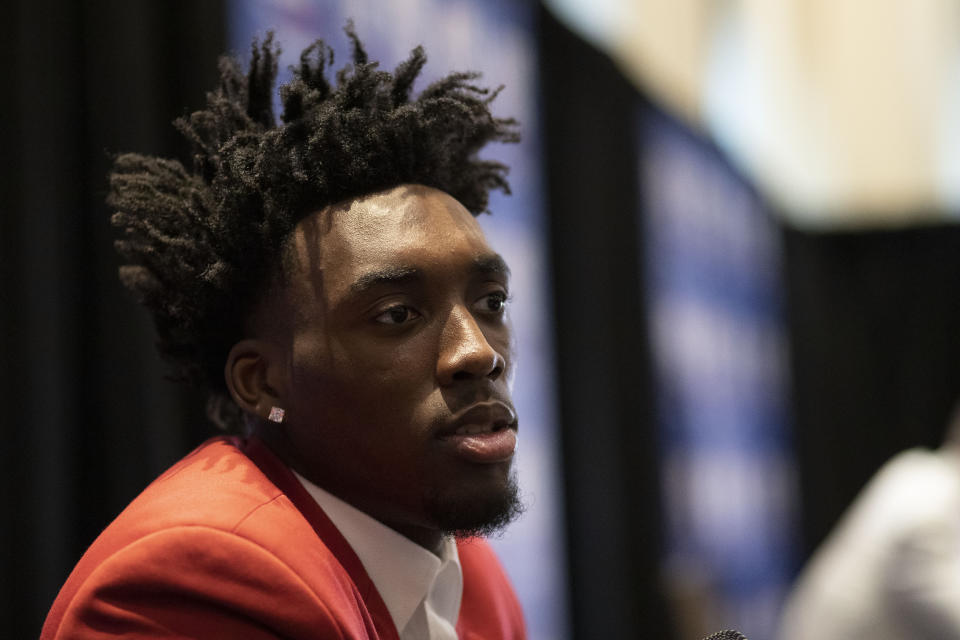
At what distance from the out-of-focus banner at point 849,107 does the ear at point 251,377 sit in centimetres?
571

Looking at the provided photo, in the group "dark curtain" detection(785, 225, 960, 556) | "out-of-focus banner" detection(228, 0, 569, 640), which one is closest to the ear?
"out-of-focus banner" detection(228, 0, 569, 640)

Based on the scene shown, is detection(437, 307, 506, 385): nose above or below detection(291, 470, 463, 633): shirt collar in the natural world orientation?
above

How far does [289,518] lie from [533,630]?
2.91 m

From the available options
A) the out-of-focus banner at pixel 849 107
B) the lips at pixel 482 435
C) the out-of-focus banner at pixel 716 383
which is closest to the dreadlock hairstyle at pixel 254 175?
the lips at pixel 482 435

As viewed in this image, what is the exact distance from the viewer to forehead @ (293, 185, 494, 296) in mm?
1415

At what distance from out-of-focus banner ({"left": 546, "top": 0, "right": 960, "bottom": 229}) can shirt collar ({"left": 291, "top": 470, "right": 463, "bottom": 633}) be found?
5747mm

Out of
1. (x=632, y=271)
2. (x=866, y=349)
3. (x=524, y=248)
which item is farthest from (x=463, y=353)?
(x=866, y=349)

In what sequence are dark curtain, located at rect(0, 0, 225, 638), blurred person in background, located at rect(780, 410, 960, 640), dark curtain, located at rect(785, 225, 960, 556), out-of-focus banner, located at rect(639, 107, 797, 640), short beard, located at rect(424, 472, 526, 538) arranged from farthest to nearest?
dark curtain, located at rect(785, 225, 960, 556), out-of-focus banner, located at rect(639, 107, 797, 640), blurred person in background, located at rect(780, 410, 960, 640), dark curtain, located at rect(0, 0, 225, 638), short beard, located at rect(424, 472, 526, 538)

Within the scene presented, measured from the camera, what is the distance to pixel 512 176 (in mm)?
3980

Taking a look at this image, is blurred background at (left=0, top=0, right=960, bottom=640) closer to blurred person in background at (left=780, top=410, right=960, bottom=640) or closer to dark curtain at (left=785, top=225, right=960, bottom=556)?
dark curtain at (left=785, top=225, right=960, bottom=556)

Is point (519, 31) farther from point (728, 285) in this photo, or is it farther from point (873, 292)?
point (873, 292)

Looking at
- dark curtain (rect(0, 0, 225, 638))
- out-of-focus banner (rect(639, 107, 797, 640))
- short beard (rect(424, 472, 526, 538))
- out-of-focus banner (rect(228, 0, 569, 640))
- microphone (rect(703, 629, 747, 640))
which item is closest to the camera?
microphone (rect(703, 629, 747, 640))

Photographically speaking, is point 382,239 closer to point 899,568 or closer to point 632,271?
point 899,568

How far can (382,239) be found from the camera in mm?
1432
